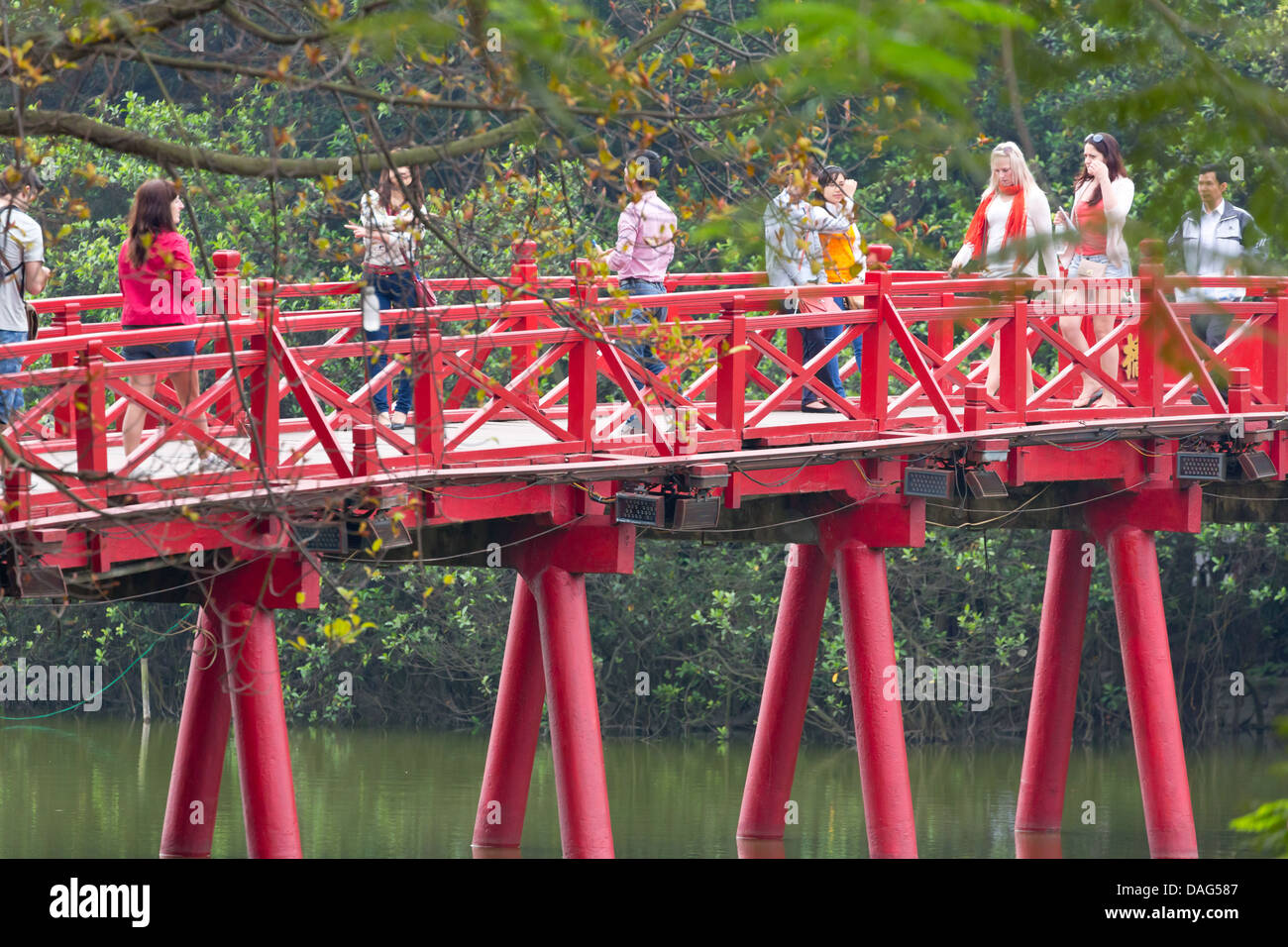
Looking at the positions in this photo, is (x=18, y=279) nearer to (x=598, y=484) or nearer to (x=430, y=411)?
(x=430, y=411)

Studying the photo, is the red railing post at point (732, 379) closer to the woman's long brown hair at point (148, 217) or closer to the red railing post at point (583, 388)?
the red railing post at point (583, 388)

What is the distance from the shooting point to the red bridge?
32.6 feet

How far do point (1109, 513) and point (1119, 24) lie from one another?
36.8 feet

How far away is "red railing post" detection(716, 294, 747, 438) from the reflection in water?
13.9 feet

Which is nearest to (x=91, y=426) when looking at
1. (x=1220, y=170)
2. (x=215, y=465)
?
(x=215, y=465)

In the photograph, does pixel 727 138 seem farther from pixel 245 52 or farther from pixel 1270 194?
pixel 1270 194

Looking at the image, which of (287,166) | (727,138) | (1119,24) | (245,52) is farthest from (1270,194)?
(245,52)

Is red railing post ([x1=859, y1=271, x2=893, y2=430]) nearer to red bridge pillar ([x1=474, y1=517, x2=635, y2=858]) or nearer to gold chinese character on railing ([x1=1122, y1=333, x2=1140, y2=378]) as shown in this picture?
red bridge pillar ([x1=474, y1=517, x2=635, y2=858])

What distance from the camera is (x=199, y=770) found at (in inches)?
512

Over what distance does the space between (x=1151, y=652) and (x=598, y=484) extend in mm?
4948

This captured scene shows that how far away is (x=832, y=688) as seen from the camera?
25531 mm

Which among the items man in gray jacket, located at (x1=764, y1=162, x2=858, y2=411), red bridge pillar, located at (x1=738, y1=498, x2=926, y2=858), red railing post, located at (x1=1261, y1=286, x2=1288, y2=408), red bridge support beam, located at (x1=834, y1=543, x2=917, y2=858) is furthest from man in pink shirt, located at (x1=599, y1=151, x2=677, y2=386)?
red railing post, located at (x1=1261, y1=286, x2=1288, y2=408)

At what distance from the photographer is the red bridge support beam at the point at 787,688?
15523mm
